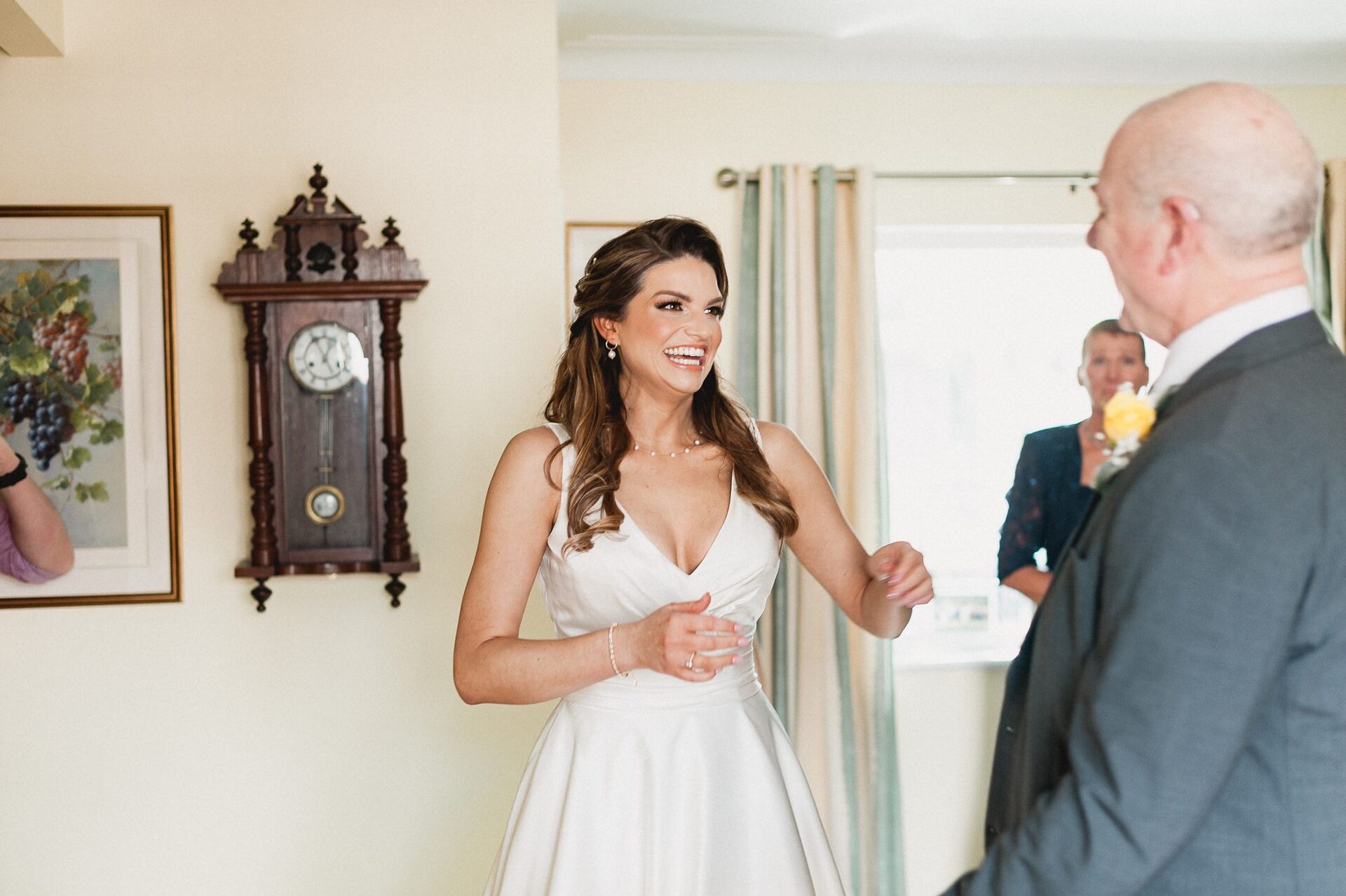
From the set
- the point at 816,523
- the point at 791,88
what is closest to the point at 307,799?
the point at 816,523

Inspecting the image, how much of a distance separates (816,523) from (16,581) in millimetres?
1968

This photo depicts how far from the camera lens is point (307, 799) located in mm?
2842

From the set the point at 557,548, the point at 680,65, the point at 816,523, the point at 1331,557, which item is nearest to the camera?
the point at 1331,557

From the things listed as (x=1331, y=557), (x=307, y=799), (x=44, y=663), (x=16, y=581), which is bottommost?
(x=307, y=799)

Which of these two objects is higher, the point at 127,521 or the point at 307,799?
the point at 127,521

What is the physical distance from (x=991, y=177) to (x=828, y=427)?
A: 1.07 metres

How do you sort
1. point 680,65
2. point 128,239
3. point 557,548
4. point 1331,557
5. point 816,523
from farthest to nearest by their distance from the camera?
1. point 680,65
2. point 128,239
3. point 816,523
4. point 557,548
5. point 1331,557

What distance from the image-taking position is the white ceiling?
3467mm

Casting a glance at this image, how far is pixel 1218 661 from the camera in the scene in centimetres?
98

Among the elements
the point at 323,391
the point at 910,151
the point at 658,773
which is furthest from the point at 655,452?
the point at 910,151

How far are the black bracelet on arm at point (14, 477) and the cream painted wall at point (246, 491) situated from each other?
1.18ft

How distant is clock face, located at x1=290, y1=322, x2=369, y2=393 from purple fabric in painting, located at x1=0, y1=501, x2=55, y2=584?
0.77m

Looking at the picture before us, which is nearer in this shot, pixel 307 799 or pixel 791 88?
pixel 307 799

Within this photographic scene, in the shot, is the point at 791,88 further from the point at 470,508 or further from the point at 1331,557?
the point at 1331,557
